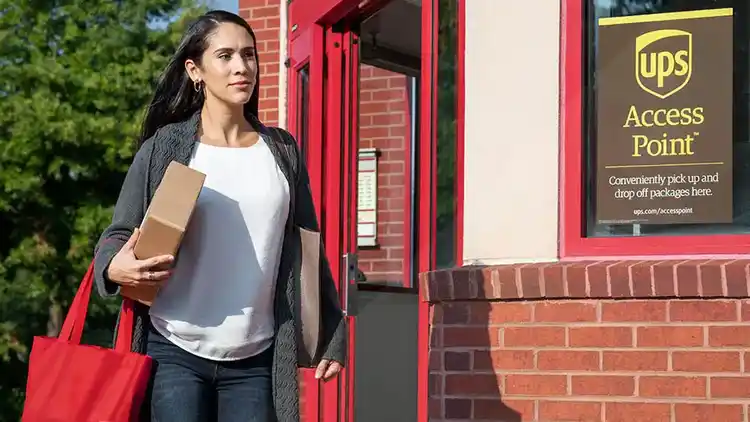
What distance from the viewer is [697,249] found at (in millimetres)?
4617

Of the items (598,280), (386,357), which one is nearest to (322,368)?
(598,280)

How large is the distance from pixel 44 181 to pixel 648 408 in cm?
1655

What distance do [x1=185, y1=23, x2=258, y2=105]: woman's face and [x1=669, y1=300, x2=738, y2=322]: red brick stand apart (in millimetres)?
1835

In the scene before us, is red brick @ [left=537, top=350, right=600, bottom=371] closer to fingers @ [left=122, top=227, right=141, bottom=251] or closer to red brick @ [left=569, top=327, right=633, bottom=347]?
red brick @ [left=569, top=327, right=633, bottom=347]

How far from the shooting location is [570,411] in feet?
15.5

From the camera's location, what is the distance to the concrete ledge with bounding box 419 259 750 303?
444 cm

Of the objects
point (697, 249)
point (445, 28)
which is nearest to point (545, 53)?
point (445, 28)

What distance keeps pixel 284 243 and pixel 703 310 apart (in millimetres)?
1742

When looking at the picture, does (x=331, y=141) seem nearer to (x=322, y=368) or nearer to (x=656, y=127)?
(x=656, y=127)

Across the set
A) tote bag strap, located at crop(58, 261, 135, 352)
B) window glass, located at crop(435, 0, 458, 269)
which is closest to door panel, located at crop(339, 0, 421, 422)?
window glass, located at crop(435, 0, 458, 269)

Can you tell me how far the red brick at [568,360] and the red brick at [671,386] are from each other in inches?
7.0

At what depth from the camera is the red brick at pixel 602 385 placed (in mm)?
4637

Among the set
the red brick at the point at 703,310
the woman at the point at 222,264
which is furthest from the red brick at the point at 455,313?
the woman at the point at 222,264

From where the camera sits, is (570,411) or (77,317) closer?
(77,317)
